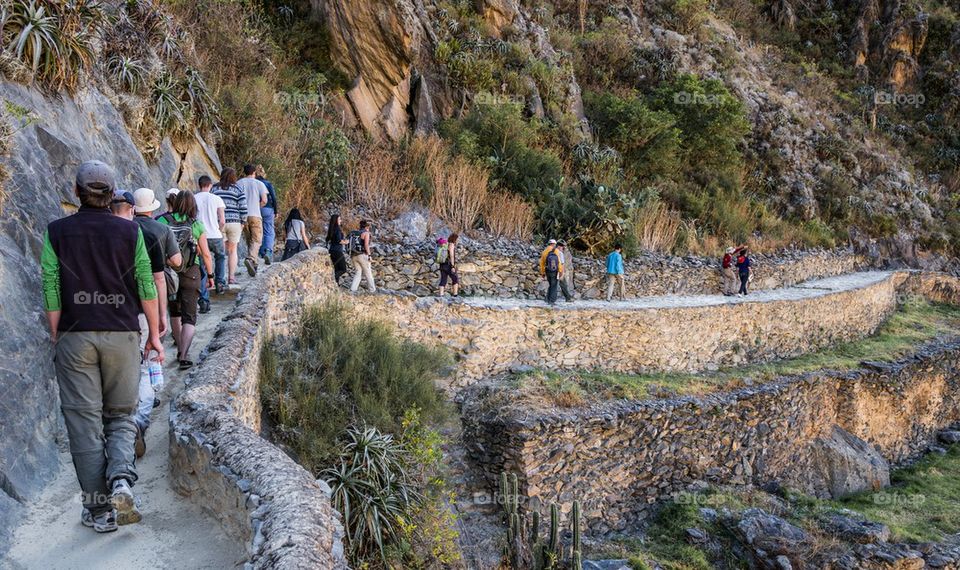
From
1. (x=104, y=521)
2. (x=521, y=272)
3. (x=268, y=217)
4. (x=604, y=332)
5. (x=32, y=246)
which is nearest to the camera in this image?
(x=104, y=521)

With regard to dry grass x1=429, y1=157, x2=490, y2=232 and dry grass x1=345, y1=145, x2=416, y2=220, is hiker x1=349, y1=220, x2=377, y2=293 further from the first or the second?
dry grass x1=429, y1=157, x2=490, y2=232

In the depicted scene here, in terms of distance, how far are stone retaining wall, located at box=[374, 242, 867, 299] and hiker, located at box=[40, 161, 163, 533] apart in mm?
9004

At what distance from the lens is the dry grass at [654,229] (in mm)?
17266

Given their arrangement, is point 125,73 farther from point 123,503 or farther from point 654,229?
point 654,229

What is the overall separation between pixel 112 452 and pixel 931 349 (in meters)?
19.3

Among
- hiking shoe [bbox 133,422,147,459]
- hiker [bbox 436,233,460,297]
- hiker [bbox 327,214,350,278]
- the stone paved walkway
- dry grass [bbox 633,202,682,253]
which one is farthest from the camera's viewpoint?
dry grass [bbox 633,202,682,253]

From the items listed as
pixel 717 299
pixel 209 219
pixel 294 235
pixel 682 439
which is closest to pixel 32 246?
pixel 209 219

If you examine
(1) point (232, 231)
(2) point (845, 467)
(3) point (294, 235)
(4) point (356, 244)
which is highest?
(1) point (232, 231)

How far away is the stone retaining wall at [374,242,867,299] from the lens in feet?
41.4

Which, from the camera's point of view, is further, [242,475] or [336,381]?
[336,381]

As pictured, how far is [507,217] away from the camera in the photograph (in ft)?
49.2

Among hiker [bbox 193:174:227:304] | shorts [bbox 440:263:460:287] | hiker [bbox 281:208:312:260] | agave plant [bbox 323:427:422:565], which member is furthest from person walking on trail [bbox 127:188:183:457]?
shorts [bbox 440:263:460:287]

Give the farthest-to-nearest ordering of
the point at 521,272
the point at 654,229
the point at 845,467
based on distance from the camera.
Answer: the point at 654,229 → the point at 521,272 → the point at 845,467

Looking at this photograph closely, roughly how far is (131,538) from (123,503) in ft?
0.62
